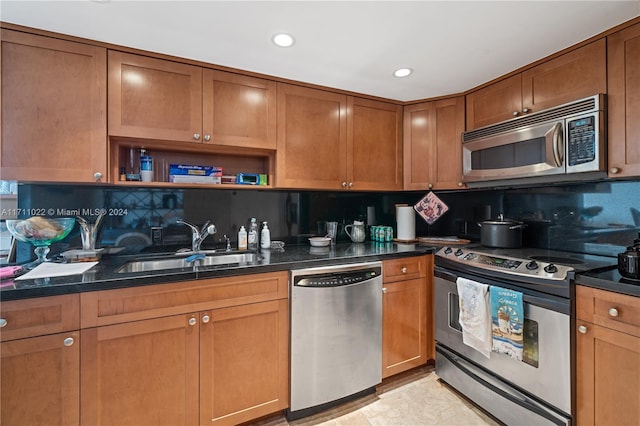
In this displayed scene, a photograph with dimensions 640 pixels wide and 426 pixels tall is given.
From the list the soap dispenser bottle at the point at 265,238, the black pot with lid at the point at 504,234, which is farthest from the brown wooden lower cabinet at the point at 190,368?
the black pot with lid at the point at 504,234

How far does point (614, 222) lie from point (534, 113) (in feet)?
2.74

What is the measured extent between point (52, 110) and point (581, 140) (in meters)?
2.95

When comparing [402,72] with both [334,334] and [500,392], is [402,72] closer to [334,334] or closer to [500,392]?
[334,334]

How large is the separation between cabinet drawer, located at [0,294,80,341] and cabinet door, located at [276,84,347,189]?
4.26ft

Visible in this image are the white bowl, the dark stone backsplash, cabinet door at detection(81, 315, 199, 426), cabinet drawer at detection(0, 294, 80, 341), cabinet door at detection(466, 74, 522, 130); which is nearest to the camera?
cabinet drawer at detection(0, 294, 80, 341)

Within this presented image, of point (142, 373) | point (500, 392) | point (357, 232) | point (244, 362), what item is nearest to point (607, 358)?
point (500, 392)

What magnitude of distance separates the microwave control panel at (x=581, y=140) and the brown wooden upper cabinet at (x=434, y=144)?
75cm

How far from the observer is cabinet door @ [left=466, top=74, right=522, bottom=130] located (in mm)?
1922

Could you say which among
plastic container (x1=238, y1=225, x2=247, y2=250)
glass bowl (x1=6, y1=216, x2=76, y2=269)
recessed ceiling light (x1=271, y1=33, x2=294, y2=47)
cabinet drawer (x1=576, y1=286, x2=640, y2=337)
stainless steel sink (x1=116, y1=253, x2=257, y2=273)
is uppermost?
recessed ceiling light (x1=271, y1=33, x2=294, y2=47)

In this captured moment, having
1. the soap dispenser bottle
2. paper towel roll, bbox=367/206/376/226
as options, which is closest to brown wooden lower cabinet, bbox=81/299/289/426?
the soap dispenser bottle

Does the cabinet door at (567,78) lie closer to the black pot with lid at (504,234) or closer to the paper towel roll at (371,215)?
the black pot with lid at (504,234)

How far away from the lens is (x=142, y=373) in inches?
51.8

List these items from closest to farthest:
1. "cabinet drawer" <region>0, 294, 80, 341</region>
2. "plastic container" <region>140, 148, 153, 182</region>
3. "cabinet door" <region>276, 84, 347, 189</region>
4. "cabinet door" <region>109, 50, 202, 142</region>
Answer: "cabinet drawer" <region>0, 294, 80, 341</region> → "cabinet door" <region>109, 50, 202, 142</region> → "plastic container" <region>140, 148, 153, 182</region> → "cabinet door" <region>276, 84, 347, 189</region>

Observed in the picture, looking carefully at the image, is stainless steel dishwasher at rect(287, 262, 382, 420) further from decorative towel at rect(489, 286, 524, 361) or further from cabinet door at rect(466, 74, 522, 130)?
cabinet door at rect(466, 74, 522, 130)
